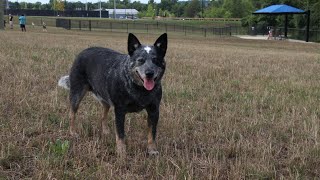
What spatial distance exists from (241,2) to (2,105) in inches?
3845

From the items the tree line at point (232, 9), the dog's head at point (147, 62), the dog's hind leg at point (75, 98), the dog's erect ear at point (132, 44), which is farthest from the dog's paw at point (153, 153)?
the tree line at point (232, 9)

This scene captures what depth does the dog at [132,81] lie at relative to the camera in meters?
4.36

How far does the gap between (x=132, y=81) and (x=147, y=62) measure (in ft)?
1.06

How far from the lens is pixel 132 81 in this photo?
4.52 meters

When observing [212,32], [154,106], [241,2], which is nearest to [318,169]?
[154,106]

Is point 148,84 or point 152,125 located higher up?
point 148,84

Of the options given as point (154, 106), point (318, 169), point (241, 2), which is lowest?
point (318, 169)

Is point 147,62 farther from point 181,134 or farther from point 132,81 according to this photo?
point 181,134

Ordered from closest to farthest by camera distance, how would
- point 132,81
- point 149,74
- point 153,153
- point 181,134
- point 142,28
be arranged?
1. point 149,74
2. point 132,81
3. point 153,153
4. point 181,134
5. point 142,28

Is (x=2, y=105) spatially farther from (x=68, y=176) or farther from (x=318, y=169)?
(x=318, y=169)

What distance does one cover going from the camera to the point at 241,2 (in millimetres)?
99562

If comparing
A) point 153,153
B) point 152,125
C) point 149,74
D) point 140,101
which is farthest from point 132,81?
point 153,153

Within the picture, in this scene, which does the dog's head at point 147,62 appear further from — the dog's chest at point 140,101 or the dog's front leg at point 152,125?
the dog's front leg at point 152,125

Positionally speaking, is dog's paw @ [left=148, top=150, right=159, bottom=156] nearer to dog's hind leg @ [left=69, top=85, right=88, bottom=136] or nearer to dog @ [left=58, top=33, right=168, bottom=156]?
dog @ [left=58, top=33, right=168, bottom=156]
